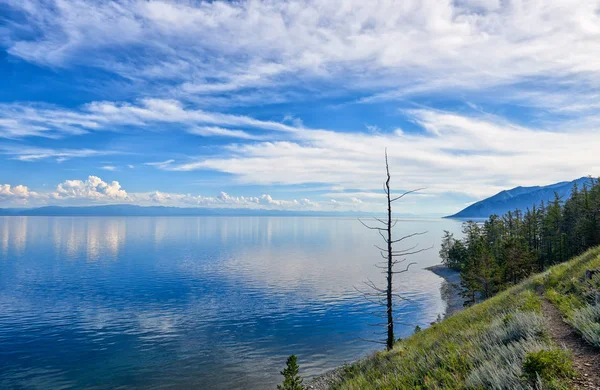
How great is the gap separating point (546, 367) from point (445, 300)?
72035 mm

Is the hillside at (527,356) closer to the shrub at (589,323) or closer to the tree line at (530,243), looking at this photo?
the shrub at (589,323)

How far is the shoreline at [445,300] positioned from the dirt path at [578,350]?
61.1ft

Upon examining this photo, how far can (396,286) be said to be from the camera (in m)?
86.1

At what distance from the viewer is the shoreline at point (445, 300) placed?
3095cm

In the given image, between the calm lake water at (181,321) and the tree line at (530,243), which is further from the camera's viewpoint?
the tree line at (530,243)

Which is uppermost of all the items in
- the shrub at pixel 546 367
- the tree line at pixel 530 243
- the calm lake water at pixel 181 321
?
the shrub at pixel 546 367

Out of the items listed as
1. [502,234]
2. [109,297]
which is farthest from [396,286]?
[109,297]

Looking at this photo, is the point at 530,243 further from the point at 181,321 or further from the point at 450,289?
the point at 181,321

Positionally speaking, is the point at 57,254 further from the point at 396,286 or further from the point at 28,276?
the point at 396,286

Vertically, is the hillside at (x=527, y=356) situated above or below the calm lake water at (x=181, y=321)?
above

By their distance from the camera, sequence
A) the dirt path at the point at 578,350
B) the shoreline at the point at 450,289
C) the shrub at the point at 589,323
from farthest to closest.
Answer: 1. the shoreline at the point at 450,289
2. the shrub at the point at 589,323
3. the dirt path at the point at 578,350

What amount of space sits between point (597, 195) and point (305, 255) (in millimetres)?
97362

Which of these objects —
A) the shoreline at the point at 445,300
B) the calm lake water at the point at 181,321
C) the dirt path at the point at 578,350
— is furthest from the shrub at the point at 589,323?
the calm lake water at the point at 181,321

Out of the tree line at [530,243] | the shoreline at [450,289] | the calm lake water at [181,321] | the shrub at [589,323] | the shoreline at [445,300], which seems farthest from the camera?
the shoreline at [450,289]
